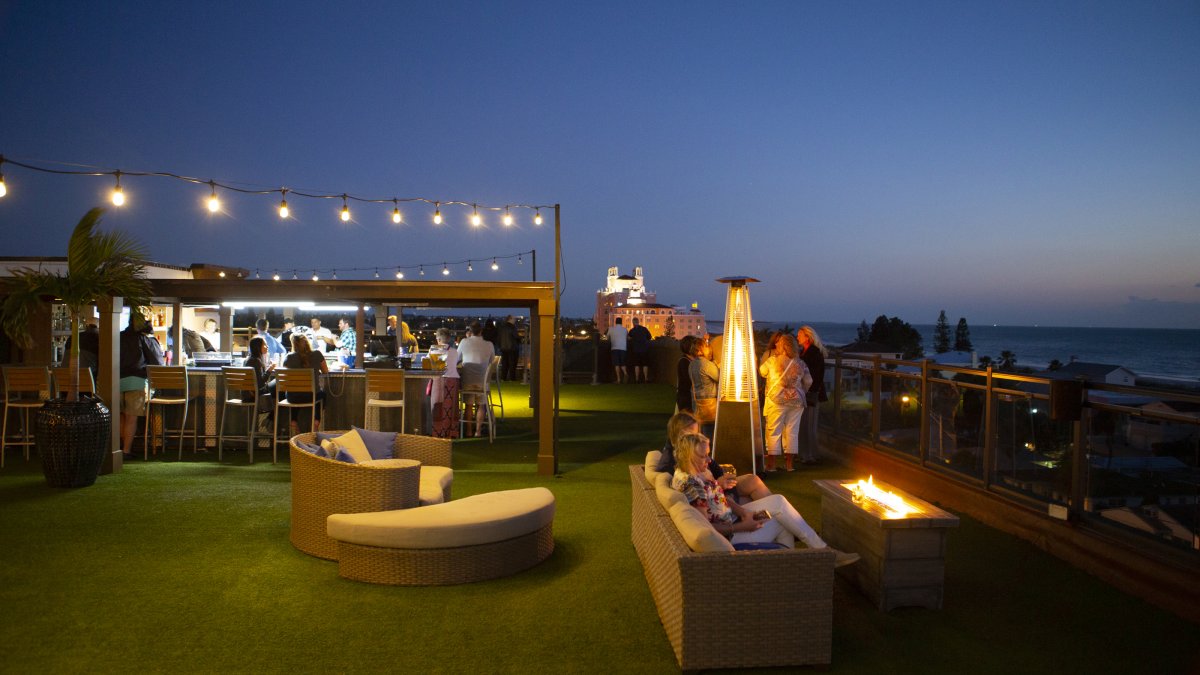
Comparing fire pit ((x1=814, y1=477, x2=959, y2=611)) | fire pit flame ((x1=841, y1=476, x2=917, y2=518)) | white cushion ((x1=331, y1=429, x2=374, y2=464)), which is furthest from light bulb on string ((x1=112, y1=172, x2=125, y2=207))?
fire pit ((x1=814, y1=477, x2=959, y2=611))

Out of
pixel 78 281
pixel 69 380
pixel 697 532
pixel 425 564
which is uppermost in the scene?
pixel 78 281

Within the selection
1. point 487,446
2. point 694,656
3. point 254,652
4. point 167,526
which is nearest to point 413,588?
point 254,652

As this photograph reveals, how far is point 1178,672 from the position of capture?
3887 millimetres

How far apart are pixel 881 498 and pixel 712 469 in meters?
1.14

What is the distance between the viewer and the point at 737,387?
8281 mm

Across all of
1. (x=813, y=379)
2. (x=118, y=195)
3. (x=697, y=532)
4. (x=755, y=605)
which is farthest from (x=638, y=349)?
(x=755, y=605)

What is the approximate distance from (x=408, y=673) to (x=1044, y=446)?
4920mm

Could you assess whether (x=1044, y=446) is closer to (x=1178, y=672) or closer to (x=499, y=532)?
(x=1178, y=672)

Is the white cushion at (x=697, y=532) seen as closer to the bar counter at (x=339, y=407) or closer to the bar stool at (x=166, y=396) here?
the bar counter at (x=339, y=407)

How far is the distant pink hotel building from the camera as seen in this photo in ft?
90.3

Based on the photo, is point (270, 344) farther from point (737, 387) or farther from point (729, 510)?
point (729, 510)

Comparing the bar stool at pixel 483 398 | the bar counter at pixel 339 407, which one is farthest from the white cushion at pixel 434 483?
the bar stool at pixel 483 398

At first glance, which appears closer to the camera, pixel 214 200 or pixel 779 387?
pixel 779 387

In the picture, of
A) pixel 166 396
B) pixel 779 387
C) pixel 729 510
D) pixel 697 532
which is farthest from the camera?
pixel 166 396
